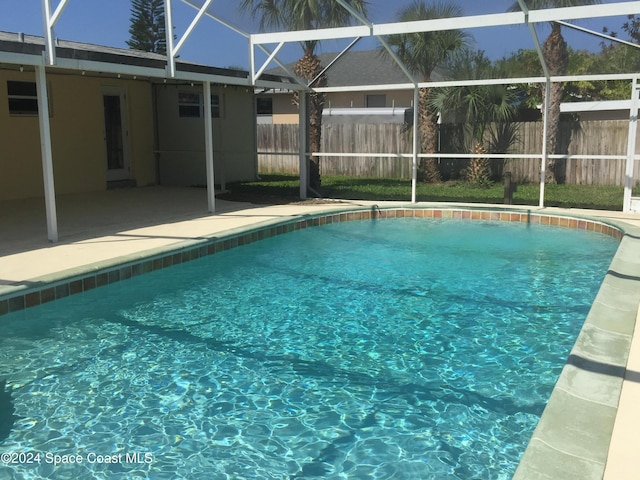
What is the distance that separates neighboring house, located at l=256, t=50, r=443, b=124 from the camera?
75.0 ft

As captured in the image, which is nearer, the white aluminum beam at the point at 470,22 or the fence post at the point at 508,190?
the white aluminum beam at the point at 470,22

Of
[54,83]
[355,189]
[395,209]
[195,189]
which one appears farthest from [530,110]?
[54,83]

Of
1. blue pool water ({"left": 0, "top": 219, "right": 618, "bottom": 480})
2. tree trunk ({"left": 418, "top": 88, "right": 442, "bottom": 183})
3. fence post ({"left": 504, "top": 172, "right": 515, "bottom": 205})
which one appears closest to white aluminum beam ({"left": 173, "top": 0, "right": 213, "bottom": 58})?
blue pool water ({"left": 0, "top": 219, "right": 618, "bottom": 480})

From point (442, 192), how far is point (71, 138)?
28.5ft

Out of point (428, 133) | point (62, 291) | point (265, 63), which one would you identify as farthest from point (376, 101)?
point (62, 291)

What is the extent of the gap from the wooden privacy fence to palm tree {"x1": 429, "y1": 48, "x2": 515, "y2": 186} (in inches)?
22.8

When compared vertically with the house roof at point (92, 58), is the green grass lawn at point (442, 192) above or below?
below

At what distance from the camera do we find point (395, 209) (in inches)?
460

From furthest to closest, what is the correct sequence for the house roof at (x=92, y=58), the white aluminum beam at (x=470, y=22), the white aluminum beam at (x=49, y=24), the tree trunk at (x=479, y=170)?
the tree trunk at (x=479, y=170) → the white aluminum beam at (x=470, y=22) → the white aluminum beam at (x=49, y=24) → the house roof at (x=92, y=58)

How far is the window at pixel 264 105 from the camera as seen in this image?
27328 mm

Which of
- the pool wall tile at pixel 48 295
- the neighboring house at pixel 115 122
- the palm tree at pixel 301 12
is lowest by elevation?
the pool wall tile at pixel 48 295

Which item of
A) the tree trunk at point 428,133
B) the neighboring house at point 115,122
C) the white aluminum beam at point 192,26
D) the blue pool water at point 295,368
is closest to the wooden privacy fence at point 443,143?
the tree trunk at point 428,133

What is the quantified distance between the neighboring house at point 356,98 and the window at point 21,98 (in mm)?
11752

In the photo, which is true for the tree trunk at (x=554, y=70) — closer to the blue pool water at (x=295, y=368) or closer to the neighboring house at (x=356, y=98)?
the neighboring house at (x=356, y=98)
